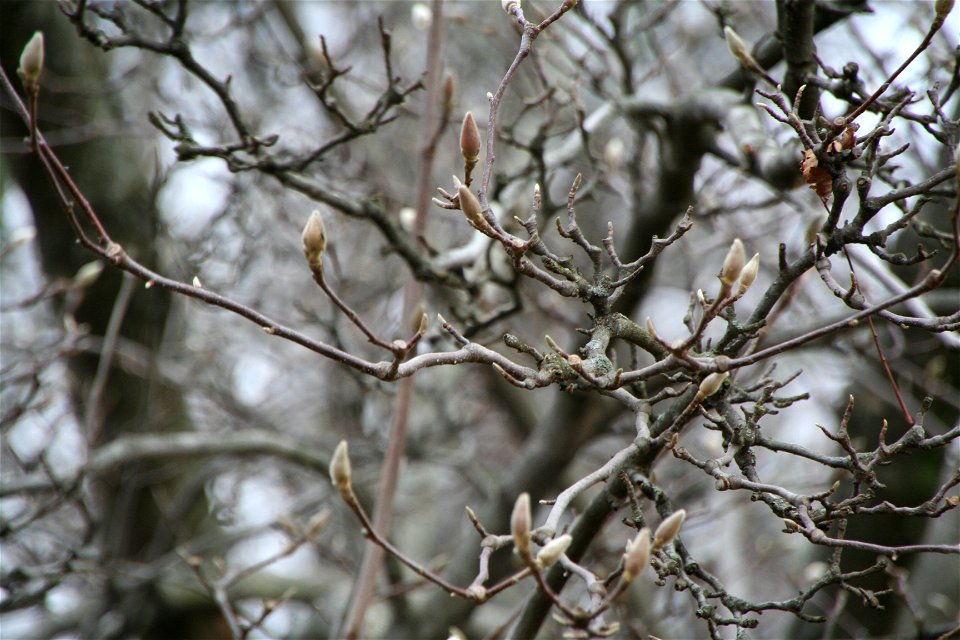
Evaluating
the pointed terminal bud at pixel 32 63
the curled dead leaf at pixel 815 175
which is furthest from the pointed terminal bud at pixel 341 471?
the curled dead leaf at pixel 815 175

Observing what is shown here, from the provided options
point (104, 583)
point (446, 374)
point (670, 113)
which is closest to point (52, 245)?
point (104, 583)

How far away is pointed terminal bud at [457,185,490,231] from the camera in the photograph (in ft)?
3.58

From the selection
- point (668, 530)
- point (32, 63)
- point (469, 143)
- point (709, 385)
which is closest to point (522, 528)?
point (668, 530)

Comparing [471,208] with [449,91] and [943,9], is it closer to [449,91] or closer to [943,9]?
[943,9]

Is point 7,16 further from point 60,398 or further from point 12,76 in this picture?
point 60,398

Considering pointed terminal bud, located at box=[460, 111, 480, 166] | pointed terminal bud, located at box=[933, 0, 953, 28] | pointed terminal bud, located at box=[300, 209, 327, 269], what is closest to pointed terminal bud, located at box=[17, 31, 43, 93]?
pointed terminal bud, located at box=[300, 209, 327, 269]

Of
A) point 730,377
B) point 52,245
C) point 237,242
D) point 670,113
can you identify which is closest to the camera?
point 730,377

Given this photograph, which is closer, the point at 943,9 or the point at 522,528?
the point at 522,528

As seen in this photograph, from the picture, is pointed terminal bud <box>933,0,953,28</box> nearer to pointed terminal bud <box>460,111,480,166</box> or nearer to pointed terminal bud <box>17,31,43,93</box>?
pointed terminal bud <box>460,111,480,166</box>

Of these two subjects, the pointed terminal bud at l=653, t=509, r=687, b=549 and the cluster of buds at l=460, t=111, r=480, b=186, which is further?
the cluster of buds at l=460, t=111, r=480, b=186

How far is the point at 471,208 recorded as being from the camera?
1.12 meters

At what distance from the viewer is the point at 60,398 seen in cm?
456

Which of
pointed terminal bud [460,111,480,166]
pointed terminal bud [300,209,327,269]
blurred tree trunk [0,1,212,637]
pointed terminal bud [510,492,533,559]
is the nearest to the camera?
pointed terminal bud [510,492,533,559]

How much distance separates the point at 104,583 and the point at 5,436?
75cm
